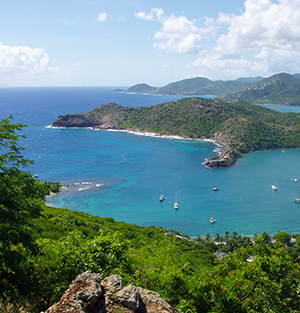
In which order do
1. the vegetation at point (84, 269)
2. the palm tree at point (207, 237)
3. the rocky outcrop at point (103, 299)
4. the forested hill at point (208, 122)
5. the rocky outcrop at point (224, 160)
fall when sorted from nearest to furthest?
the rocky outcrop at point (103, 299) → the vegetation at point (84, 269) → the palm tree at point (207, 237) → the rocky outcrop at point (224, 160) → the forested hill at point (208, 122)

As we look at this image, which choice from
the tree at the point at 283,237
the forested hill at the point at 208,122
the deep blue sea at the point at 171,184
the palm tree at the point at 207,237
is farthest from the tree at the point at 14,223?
the forested hill at the point at 208,122

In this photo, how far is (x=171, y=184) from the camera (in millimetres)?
69875

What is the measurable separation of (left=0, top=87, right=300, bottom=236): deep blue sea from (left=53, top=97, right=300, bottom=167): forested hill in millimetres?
10387

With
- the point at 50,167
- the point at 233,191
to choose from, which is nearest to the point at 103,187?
the point at 50,167

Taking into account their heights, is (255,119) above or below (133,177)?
above

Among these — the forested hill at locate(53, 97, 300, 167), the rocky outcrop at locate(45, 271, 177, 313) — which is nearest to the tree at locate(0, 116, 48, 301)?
the rocky outcrop at locate(45, 271, 177, 313)

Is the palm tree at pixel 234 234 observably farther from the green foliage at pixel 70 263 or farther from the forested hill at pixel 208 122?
the forested hill at pixel 208 122

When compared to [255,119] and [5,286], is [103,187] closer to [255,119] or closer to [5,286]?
[5,286]

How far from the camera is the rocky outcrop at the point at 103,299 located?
298 inches

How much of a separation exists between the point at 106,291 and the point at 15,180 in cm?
520

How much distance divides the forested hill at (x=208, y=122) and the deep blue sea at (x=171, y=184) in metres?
10.4

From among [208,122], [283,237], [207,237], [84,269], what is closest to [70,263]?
[84,269]

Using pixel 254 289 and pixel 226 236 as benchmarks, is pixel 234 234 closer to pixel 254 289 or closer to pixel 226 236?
pixel 226 236

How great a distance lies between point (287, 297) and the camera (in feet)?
36.6
